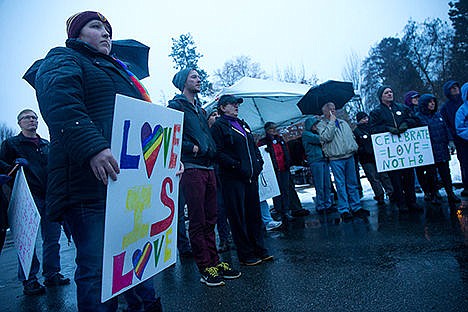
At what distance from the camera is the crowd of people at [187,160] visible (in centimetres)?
179

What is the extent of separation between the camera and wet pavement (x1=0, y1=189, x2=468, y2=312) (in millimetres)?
2471


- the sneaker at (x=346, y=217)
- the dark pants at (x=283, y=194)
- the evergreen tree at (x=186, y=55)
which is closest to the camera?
the sneaker at (x=346, y=217)

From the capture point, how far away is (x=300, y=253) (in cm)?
410

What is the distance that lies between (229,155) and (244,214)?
702mm

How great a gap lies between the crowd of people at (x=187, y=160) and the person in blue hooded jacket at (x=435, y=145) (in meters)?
0.02

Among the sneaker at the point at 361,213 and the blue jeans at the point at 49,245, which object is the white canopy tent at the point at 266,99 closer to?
the sneaker at the point at 361,213

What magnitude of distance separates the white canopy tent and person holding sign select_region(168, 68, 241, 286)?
4549 millimetres

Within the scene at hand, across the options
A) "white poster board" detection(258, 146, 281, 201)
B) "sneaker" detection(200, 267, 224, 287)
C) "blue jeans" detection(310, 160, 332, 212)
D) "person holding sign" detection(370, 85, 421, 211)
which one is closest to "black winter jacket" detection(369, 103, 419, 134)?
"person holding sign" detection(370, 85, 421, 211)

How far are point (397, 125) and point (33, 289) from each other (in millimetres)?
5694

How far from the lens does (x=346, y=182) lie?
5.98m

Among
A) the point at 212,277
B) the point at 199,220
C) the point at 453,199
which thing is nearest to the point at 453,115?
the point at 453,199

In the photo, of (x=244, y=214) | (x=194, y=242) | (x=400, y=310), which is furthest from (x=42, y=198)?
(x=400, y=310)

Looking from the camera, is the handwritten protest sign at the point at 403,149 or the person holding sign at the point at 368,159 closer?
the handwritten protest sign at the point at 403,149

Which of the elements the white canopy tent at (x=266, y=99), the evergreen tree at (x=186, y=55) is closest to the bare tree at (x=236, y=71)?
the evergreen tree at (x=186, y=55)
